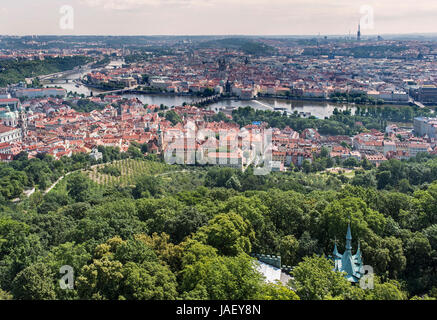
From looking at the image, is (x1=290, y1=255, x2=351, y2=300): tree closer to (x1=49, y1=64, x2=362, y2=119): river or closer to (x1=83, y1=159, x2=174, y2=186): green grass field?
(x1=83, y1=159, x2=174, y2=186): green grass field

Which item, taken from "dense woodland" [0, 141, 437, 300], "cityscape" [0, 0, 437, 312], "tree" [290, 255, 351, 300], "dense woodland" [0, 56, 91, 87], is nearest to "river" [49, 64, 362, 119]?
"cityscape" [0, 0, 437, 312]

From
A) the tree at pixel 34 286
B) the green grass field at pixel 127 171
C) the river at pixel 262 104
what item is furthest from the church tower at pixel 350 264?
the river at pixel 262 104

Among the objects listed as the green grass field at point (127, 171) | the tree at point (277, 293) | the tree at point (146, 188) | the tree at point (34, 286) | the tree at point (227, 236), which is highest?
the tree at point (277, 293)

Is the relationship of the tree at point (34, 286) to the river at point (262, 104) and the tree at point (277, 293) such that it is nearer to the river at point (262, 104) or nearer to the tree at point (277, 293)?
the tree at point (277, 293)

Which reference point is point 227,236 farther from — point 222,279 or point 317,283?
point 317,283

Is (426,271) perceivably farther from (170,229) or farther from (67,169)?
(67,169)

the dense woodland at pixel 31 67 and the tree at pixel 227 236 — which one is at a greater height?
the dense woodland at pixel 31 67
